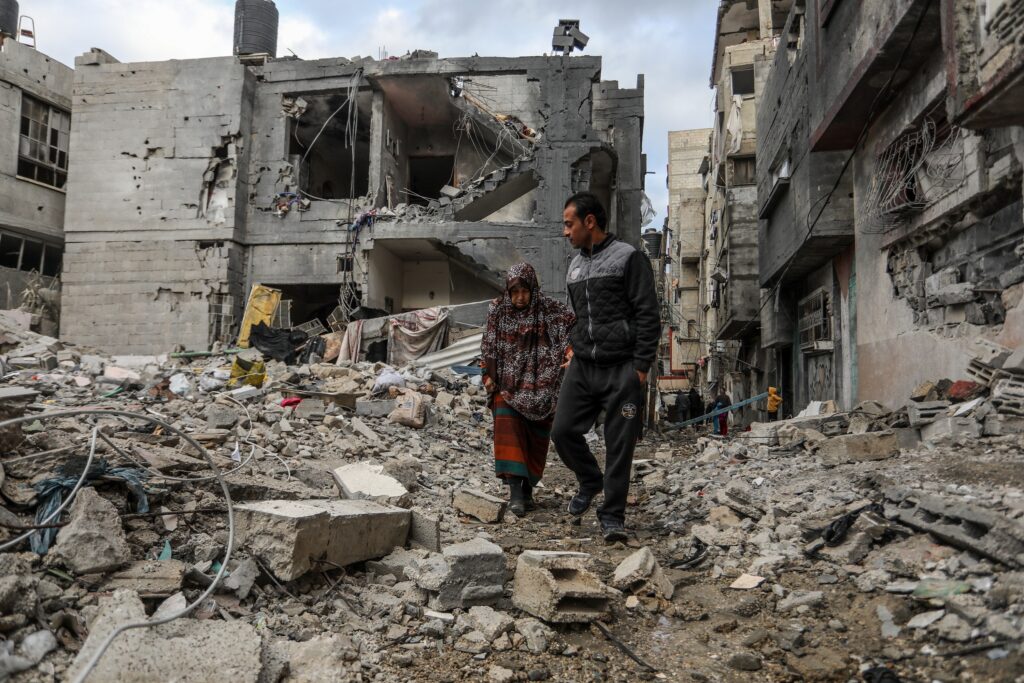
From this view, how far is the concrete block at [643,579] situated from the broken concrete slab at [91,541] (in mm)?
1895

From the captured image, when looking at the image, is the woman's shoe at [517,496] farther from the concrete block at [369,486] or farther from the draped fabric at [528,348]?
the concrete block at [369,486]

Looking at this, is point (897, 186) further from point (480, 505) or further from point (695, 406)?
point (695, 406)

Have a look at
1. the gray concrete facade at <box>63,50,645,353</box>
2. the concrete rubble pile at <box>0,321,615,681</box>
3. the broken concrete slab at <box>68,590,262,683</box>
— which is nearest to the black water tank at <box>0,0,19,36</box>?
the gray concrete facade at <box>63,50,645,353</box>

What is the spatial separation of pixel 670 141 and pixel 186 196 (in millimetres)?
30388

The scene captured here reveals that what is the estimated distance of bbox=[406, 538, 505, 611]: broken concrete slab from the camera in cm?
251

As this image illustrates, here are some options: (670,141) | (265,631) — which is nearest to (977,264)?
(265,631)

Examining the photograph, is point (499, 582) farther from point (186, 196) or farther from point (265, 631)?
point (186, 196)

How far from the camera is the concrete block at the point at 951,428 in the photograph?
176 inches

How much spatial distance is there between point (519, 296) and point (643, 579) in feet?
6.79

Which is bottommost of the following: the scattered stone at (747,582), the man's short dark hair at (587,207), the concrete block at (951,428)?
the scattered stone at (747,582)

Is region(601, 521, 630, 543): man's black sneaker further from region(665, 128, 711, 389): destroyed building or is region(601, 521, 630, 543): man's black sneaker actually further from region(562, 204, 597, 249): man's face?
region(665, 128, 711, 389): destroyed building

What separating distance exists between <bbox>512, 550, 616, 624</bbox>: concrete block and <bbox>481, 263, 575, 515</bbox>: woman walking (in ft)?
4.89

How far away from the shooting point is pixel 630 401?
3521 millimetres

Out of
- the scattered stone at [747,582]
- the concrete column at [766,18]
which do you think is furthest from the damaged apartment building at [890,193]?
the concrete column at [766,18]
